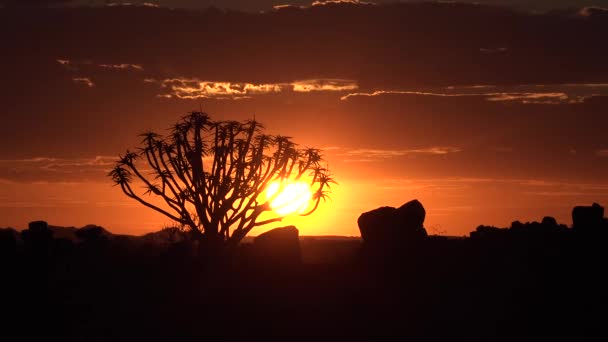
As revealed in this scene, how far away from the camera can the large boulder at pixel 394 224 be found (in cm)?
2859

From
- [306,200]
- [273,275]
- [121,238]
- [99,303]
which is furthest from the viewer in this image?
[121,238]

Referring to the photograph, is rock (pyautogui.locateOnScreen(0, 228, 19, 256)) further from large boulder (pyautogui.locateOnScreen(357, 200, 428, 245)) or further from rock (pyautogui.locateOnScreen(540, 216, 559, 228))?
rock (pyautogui.locateOnScreen(540, 216, 559, 228))

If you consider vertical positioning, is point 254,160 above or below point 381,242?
above

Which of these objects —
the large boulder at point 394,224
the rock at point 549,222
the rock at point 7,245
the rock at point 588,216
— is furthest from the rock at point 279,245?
the rock at point 588,216

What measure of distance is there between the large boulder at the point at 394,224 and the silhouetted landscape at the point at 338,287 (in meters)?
0.05

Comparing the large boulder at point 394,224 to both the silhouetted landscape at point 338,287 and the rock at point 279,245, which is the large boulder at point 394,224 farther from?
the rock at point 279,245

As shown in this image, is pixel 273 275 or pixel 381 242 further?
pixel 381 242

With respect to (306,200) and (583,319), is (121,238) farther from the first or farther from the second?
(583,319)

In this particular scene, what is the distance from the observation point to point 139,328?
1908 cm

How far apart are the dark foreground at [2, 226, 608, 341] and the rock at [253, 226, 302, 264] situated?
2.67ft

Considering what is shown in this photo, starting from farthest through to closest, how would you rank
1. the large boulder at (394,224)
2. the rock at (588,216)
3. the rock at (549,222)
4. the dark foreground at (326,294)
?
the rock at (549,222) < the rock at (588,216) < the large boulder at (394,224) < the dark foreground at (326,294)

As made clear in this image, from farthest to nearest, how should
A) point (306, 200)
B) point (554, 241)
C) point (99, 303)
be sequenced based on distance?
1. point (306, 200)
2. point (554, 241)
3. point (99, 303)

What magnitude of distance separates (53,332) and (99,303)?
7.87 ft

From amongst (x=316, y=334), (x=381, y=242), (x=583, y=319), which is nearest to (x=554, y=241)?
(x=381, y=242)
